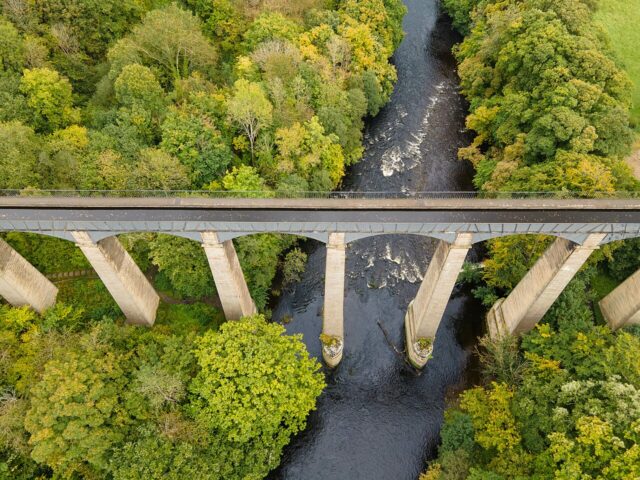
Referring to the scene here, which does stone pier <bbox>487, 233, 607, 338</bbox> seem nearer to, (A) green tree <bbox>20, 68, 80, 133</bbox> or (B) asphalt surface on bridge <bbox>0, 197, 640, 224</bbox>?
(B) asphalt surface on bridge <bbox>0, 197, 640, 224</bbox>

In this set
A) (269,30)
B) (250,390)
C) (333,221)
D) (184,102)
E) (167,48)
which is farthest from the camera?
(269,30)

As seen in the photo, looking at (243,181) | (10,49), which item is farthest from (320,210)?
(10,49)

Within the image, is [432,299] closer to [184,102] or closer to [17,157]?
[184,102]

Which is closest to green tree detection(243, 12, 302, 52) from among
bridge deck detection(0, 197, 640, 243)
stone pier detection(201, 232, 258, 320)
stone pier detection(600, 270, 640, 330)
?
bridge deck detection(0, 197, 640, 243)

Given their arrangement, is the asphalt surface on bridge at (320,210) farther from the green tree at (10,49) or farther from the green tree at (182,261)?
the green tree at (10,49)

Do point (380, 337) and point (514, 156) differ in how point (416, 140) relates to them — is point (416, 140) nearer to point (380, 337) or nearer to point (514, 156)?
point (514, 156)

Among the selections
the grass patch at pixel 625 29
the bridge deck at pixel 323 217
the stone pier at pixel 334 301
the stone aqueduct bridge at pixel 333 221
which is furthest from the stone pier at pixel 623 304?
the grass patch at pixel 625 29
